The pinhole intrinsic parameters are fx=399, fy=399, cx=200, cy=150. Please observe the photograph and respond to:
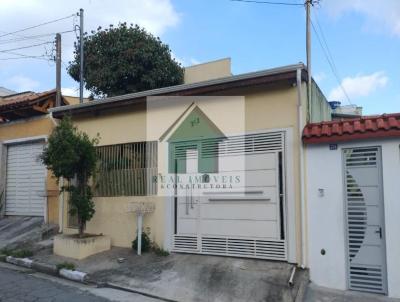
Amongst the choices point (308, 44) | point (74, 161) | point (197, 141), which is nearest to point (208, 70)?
point (308, 44)

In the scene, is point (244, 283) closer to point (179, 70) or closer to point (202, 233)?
point (202, 233)

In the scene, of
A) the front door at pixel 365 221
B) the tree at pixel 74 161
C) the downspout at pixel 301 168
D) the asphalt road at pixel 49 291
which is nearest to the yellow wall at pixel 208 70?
the tree at pixel 74 161

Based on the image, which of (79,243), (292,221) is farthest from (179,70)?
(292,221)

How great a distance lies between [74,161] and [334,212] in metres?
5.77

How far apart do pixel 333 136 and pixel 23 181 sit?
1027 centimetres

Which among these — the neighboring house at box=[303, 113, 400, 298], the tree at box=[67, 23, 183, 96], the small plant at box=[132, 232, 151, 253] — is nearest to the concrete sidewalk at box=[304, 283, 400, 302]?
the neighboring house at box=[303, 113, 400, 298]

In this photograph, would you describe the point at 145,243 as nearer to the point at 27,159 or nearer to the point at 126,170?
the point at 126,170

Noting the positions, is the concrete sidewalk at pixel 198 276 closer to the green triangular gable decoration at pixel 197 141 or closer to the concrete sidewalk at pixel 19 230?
the green triangular gable decoration at pixel 197 141

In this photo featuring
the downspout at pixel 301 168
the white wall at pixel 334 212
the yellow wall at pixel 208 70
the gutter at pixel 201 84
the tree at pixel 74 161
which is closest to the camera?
the white wall at pixel 334 212

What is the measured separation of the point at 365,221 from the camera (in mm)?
7066

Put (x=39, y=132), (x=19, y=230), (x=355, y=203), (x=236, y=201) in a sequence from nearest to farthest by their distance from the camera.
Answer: (x=355, y=203), (x=236, y=201), (x=19, y=230), (x=39, y=132)

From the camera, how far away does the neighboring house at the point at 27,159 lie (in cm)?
1237

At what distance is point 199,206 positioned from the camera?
8930 mm

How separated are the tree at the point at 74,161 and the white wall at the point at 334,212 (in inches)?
205
